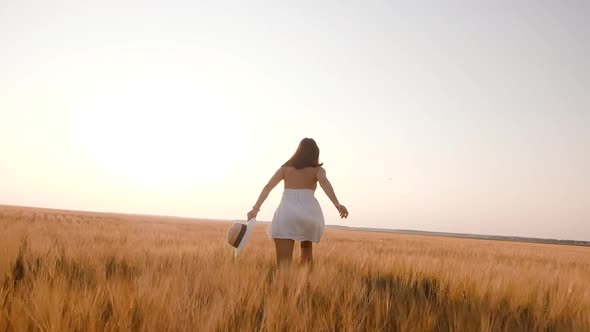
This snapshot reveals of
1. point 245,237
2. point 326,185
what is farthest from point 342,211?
point 245,237

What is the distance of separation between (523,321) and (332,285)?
43.5 inches

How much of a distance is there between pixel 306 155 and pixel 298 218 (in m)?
0.76

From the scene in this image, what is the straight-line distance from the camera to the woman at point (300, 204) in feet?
15.7

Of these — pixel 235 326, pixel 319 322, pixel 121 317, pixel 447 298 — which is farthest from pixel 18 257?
pixel 447 298

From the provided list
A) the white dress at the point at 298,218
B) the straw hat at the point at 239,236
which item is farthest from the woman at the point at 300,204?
the straw hat at the point at 239,236

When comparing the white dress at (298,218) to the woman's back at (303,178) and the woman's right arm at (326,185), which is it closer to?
the woman's back at (303,178)

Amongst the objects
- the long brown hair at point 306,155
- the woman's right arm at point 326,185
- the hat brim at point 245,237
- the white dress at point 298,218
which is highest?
the long brown hair at point 306,155

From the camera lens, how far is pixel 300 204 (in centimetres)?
489

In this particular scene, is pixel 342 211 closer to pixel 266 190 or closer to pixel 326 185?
pixel 326 185

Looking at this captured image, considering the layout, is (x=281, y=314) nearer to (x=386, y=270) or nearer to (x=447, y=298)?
(x=447, y=298)

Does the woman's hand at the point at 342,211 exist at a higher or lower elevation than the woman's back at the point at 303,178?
lower

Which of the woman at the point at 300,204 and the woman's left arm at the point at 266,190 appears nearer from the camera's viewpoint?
the woman at the point at 300,204

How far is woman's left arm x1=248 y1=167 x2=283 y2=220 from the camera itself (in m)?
5.08

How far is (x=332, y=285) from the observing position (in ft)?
8.68
